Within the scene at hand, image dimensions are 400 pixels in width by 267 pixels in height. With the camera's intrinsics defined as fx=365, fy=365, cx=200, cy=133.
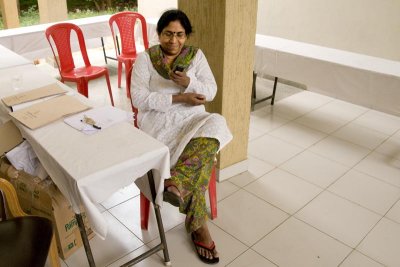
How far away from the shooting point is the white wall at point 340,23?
3672 millimetres

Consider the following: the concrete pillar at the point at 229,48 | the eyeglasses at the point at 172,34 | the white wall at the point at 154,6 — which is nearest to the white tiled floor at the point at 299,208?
the concrete pillar at the point at 229,48

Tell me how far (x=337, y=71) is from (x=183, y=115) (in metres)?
1.69

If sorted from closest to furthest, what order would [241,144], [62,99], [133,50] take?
[62,99] < [241,144] < [133,50]

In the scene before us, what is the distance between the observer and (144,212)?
2.15 metres

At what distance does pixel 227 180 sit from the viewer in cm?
266

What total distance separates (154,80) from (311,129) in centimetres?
188

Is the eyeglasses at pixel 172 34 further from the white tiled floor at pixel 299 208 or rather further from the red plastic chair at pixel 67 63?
the red plastic chair at pixel 67 63

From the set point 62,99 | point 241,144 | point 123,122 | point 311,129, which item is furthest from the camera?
point 311,129

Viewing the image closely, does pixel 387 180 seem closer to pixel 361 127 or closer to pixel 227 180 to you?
pixel 361 127

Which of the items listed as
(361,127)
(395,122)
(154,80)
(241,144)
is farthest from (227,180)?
(395,122)

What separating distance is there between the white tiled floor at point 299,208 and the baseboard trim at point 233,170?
4cm

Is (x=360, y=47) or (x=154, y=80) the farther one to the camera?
(x=360, y=47)

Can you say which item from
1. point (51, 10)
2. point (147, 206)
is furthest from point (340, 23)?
point (51, 10)

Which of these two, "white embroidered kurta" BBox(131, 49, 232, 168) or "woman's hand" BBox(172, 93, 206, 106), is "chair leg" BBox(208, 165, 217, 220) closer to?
"white embroidered kurta" BBox(131, 49, 232, 168)
